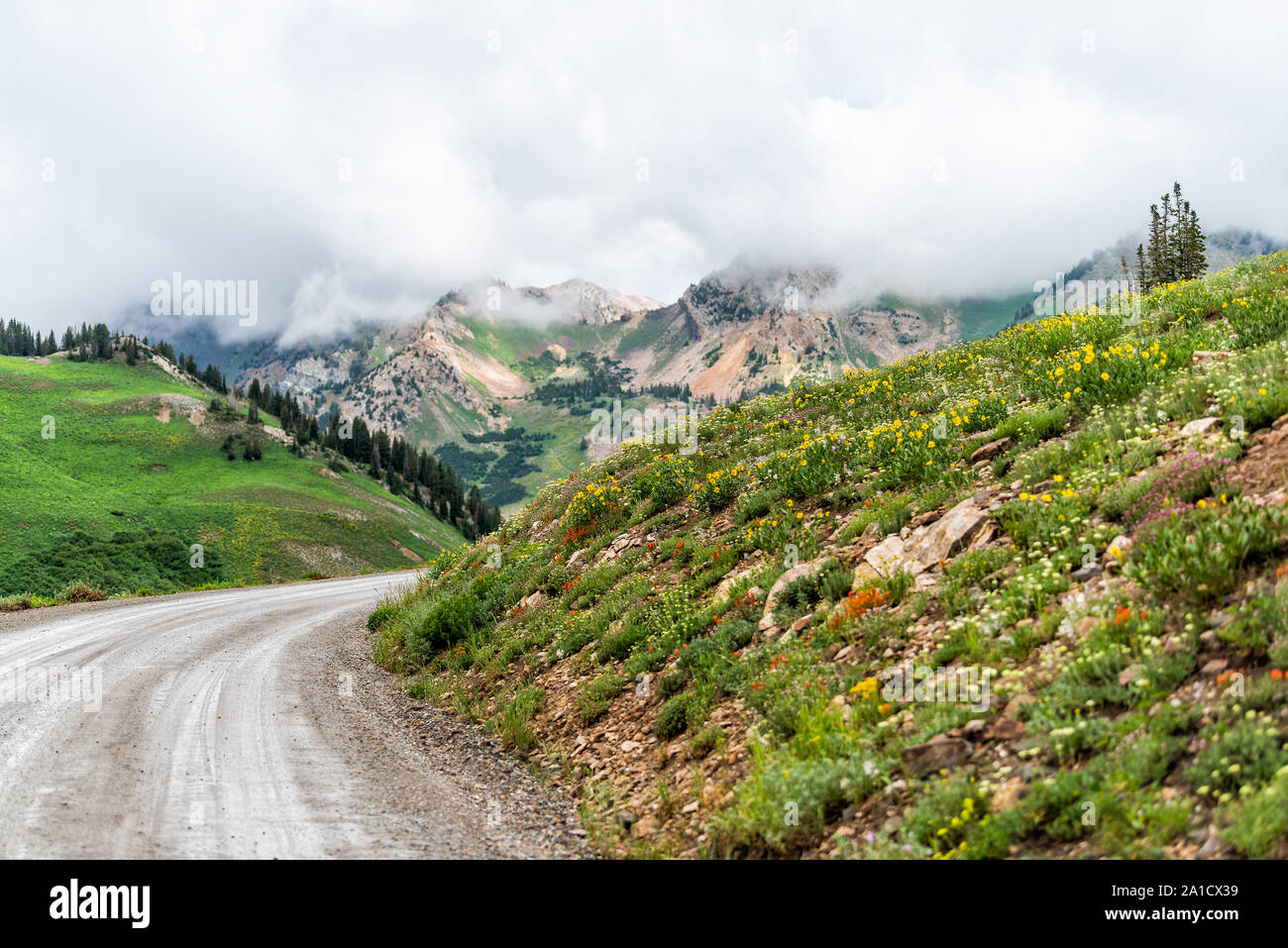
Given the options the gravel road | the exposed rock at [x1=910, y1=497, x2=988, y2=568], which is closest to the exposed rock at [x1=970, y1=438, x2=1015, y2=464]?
the exposed rock at [x1=910, y1=497, x2=988, y2=568]

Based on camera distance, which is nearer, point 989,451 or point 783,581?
point 783,581

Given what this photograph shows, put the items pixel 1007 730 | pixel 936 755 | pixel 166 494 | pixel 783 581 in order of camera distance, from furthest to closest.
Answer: pixel 166 494, pixel 783 581, pixel 936 755, pixel 1007 730

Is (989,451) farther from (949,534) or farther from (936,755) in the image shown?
(936,755)

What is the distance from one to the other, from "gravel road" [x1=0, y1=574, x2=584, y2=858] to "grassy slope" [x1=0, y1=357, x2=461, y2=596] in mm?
53774

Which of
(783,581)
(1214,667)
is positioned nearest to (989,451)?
(783,581)

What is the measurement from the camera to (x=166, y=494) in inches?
3435

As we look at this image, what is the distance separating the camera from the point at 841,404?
52.2 ft

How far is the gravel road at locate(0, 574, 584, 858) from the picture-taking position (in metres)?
5.93

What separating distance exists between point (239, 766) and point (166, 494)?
98.1 meters

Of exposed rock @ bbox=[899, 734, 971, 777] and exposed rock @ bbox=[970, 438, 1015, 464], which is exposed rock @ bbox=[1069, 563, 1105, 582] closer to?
exposed rock @ bbox=[899, 734, 971, 777]

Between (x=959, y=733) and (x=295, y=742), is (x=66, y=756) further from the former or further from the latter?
(x=959, y=733)

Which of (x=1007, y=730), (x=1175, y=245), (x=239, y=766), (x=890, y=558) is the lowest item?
(x=239, y=766)

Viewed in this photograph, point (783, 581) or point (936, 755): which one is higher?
point (783, 581)
